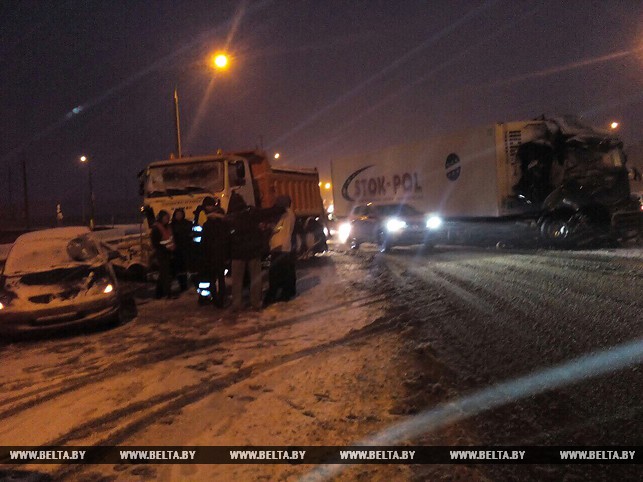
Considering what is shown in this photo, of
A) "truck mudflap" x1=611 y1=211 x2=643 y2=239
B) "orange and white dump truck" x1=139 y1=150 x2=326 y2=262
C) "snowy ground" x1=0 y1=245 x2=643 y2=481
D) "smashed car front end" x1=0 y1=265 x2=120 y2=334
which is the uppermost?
"orange and white dump truck" x1=139 y1=150 x2=326 y2=262

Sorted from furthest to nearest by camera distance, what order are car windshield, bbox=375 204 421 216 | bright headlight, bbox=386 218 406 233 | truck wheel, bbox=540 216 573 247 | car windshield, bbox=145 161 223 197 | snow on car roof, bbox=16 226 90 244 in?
car windshield, bbox=375 204 421 216, bright headlight, bbox=386 218 406 233, truck wheel, bbox=540 216 573 247, car windshield, bbox=145 161 223 197, snow on car roof, bbox=16 226 90 244

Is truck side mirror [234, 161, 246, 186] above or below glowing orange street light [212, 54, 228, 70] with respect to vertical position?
below

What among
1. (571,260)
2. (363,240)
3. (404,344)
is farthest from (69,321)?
(363,240)

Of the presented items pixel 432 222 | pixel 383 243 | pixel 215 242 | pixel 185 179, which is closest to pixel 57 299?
pixel 215 242

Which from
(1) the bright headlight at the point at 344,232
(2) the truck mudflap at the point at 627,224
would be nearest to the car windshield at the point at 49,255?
(1) the bright headlight at the point at 344,232

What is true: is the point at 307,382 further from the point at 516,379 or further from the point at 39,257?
the point at 39,257

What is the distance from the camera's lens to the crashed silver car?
334 inches

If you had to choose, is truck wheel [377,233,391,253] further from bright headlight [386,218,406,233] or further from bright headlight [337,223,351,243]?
bright headlight [337,223,351,243]

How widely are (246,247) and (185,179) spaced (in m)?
4.05

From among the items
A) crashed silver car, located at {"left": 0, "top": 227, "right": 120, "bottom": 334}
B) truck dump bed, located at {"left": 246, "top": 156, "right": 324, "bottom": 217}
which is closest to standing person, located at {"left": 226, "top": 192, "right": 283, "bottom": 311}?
crashed silver car, located at {"left": 0, "top": 227, "right": 120, "bottom": 334}

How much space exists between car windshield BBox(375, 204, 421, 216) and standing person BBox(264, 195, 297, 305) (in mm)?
10526

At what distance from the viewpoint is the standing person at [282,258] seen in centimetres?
998

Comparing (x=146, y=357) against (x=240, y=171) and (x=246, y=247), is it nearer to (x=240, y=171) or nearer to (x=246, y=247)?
(x=246, y=247)

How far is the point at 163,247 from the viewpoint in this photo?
1145cm
